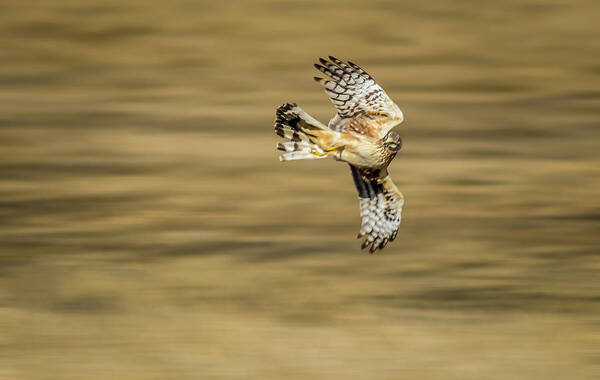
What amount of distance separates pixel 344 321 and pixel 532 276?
1.13 meters

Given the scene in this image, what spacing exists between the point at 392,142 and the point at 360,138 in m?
0.07

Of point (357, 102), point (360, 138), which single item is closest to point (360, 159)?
point (360, 138)

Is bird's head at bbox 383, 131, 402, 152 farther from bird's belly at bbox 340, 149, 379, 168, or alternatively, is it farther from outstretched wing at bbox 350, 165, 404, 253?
outstretched wing at bbox 350, 165, 404, 253

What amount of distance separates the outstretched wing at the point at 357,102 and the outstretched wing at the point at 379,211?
154 millimetres

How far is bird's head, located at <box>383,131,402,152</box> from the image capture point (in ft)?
8.33

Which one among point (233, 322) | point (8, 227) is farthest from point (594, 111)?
point (8, 227)

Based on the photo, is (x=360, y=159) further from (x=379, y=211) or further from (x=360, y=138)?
(x=379, y=211)

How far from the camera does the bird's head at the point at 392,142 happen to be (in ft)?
8.33

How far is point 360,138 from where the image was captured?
2.58m

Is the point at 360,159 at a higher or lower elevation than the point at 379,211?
higher

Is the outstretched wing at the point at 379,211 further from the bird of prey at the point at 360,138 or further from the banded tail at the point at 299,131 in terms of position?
the banded tail at the point at 299,131

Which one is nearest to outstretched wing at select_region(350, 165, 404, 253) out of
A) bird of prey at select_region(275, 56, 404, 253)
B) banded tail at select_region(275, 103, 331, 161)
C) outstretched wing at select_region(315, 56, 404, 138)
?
bird of prey at select_region(275, 56, 404, 253)

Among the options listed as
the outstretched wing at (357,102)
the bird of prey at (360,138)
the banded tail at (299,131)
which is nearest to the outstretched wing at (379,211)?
the bird of prey at (360,138)

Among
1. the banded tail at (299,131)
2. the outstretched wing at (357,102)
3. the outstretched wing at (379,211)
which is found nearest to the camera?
the banded tail at (299,131)
